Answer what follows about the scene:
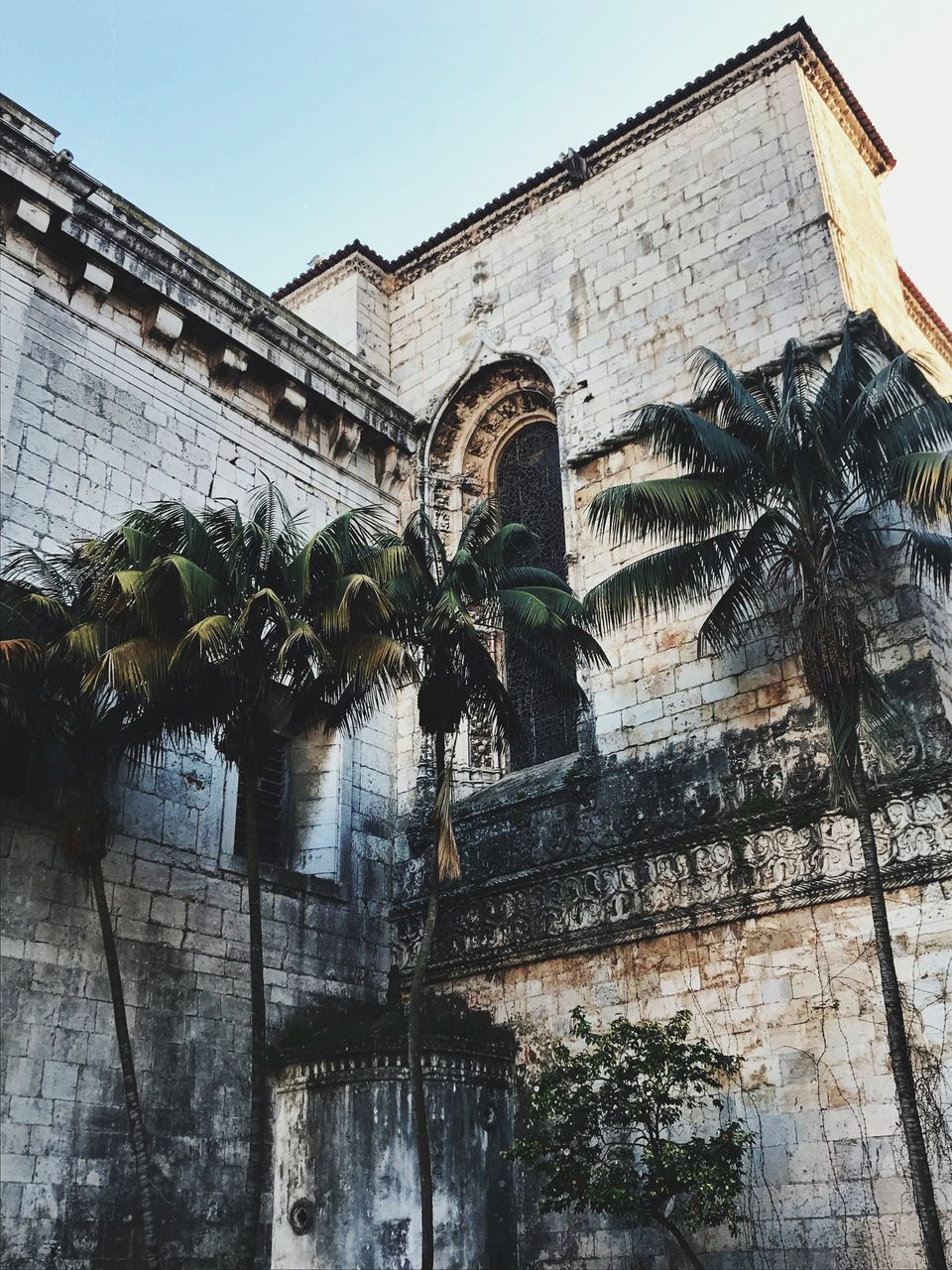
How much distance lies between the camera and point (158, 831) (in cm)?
1251

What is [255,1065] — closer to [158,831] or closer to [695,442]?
[158,831]

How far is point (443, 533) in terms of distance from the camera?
17.2 meters

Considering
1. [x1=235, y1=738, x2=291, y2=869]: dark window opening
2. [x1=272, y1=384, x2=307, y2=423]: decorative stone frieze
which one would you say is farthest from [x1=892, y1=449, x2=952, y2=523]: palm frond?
[x1=272, y1=384, x2=307, y2=423]: decorative stone frieze

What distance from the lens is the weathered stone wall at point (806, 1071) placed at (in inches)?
A: 400

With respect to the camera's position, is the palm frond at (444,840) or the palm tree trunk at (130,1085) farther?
the palm frond at (444,840)

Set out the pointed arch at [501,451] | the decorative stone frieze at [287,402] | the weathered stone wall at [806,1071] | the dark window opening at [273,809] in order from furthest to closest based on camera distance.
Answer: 1. the pointed arch at [501,451]
2. the decorative stone frieze at [287,402]
3. the dark window opening at [273,809]
4. the weathered stone wall at [806,1071]

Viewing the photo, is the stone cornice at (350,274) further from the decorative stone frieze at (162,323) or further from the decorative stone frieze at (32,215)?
the decorative stone frieze at (32,215)

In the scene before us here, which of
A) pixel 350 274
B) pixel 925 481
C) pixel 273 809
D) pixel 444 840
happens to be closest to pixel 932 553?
pixel 925 481

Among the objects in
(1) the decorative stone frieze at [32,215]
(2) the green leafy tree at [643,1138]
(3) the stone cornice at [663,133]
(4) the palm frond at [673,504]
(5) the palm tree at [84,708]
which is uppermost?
(3) the stone cornice at [663,133]

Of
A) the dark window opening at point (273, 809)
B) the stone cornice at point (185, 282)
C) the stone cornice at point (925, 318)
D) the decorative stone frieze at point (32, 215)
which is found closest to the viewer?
the decorative stone frieze at point (32, 215)

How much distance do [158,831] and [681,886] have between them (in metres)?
5.29

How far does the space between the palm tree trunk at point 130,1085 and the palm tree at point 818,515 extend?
5.36 metres

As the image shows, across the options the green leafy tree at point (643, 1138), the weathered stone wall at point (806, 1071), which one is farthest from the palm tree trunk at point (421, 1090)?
the weathered stone wall at point (806, 1071)

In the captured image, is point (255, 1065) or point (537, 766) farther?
point (537, 766)
